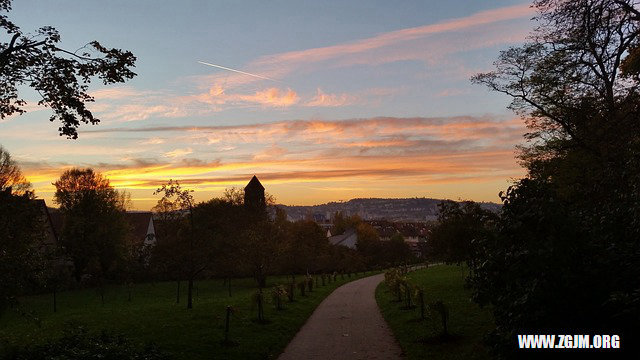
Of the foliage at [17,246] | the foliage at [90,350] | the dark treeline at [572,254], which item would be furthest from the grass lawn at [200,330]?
the dark treeline at [572,254]

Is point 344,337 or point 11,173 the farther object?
point 11,173

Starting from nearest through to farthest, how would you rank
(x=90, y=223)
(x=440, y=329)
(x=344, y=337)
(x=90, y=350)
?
1. (x=90, y=350)
2. (x=440, y=329)
3. (x=344, y=337)
4. (x=90, y=223)

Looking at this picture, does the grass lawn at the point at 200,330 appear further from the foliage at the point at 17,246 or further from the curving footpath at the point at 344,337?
the foliage at the point at 17,246

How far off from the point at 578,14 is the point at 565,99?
46.4 feet

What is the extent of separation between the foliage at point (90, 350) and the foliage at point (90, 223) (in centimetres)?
4796

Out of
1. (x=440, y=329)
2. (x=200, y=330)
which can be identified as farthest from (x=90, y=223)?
(x=440, y=329)

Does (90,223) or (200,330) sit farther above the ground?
(90,223)

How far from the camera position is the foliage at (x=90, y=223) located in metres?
57.5

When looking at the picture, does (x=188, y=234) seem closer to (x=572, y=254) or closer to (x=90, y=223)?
(x=572, y=254)

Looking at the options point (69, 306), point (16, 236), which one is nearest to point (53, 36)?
point (16, 236)

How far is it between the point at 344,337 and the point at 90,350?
9.48 metres

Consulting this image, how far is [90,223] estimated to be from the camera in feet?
190

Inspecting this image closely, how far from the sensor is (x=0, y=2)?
1264 cm

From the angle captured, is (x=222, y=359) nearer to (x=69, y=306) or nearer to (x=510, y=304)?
(x=510, y=304)
